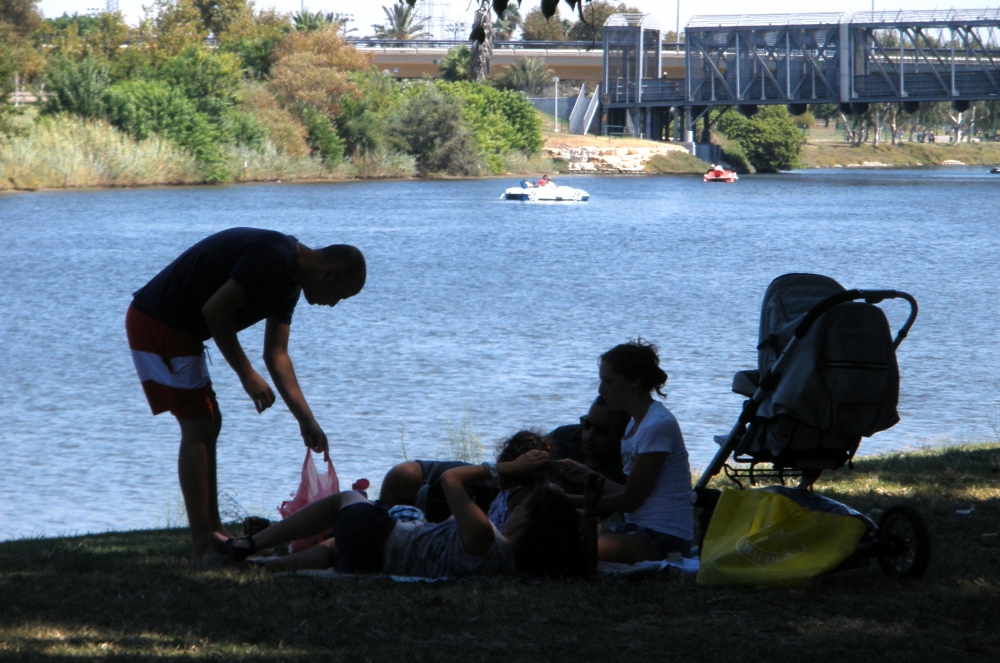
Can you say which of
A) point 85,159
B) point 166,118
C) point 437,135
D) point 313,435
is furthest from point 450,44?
point 313,435

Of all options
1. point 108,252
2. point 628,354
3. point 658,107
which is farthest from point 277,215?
point 658,107

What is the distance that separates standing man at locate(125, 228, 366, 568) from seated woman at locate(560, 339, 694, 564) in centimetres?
114

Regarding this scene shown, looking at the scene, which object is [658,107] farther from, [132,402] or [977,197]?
[132,402]

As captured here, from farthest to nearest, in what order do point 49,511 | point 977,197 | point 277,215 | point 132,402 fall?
1. point 977,197
2. point 277,215
3. point 132,402
4. point 49,511

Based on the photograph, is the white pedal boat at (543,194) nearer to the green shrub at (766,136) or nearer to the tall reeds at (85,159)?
the tall reeds at (85,159)

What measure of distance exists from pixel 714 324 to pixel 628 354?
53.4ft

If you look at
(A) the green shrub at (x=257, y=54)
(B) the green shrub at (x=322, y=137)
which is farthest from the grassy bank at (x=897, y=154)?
(B) the green shrub at (x=322, y=137)

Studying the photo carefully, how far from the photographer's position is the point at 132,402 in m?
13.9

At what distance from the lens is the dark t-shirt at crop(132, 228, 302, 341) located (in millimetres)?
4793

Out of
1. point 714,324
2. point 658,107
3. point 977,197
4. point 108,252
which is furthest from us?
point 658,107

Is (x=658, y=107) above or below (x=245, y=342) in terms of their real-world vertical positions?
above

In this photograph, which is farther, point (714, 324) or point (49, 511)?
point (714, 324)

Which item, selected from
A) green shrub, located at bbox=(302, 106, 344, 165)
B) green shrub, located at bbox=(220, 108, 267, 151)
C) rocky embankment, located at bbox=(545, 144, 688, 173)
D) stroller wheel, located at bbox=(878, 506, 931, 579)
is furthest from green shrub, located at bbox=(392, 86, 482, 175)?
stroller wheel, located at bbox=(878, 506, 931, 579)

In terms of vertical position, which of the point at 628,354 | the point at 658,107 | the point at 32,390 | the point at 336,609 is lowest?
the point at 32,390
